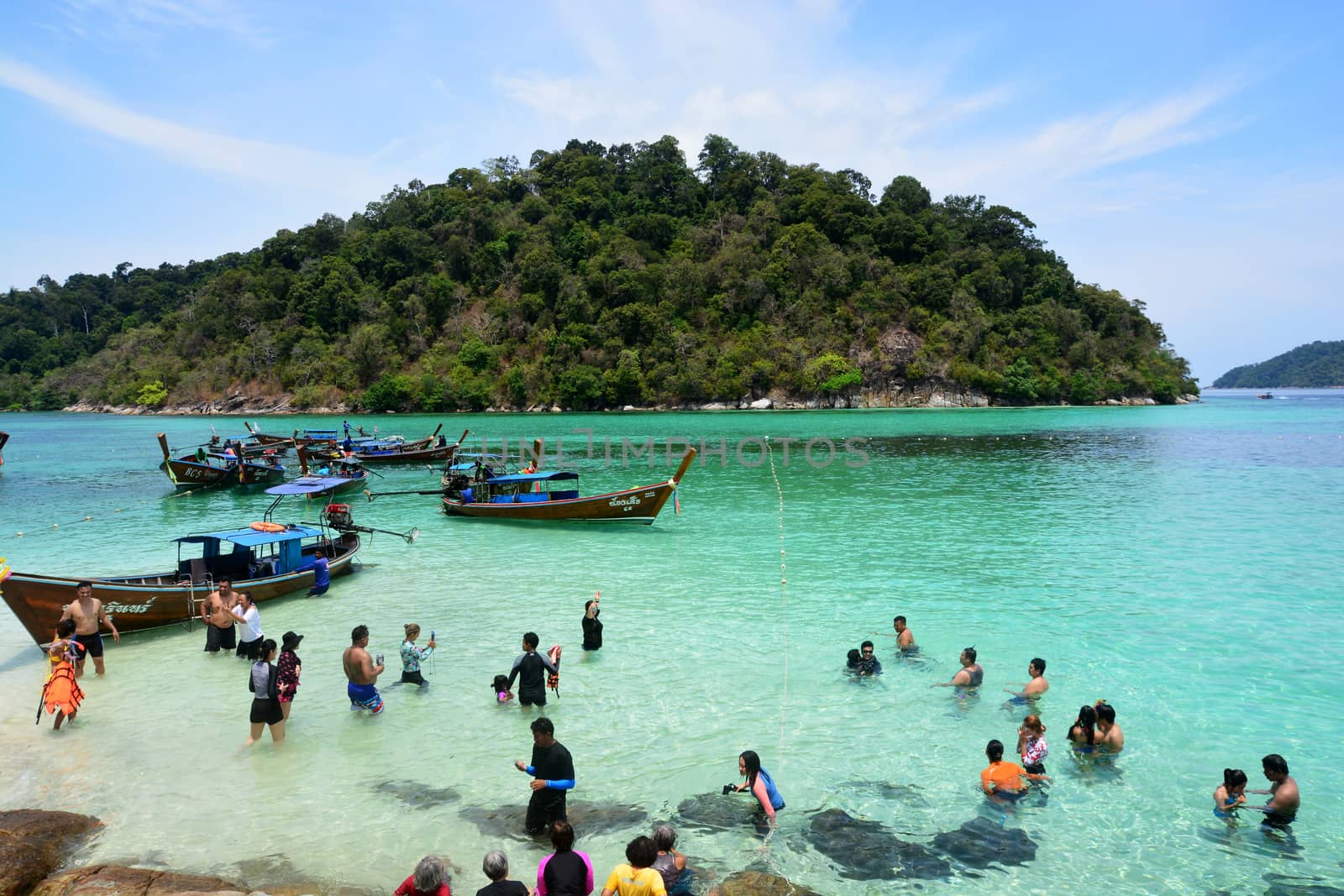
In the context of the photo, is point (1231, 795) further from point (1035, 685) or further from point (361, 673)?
point (361, 673)

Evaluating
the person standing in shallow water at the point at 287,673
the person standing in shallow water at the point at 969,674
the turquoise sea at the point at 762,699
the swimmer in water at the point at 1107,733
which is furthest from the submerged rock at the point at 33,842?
the swimmer in water at the point at 1107,733

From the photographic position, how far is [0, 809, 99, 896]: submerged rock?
22.6 ft

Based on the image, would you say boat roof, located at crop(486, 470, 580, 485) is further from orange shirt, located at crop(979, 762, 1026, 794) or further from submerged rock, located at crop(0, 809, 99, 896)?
orange shirt, located at crop(979, 762, 1026, 794)

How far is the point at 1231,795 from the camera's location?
27.1 ft

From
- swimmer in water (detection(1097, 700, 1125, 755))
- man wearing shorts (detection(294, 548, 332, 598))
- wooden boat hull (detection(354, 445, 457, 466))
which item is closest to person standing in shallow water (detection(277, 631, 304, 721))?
man wearing shorts (detection(294, 548, 332, 598))

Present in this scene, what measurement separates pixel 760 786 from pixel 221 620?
35.0ft

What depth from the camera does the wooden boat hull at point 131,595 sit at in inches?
513

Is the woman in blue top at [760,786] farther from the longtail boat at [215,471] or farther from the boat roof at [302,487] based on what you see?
the longtail boat at [215,471]

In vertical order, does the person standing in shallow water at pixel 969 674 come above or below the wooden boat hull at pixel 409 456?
below

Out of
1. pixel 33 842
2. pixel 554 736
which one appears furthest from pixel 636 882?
pixel 33 842

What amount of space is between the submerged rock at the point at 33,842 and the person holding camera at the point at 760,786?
6779 mm

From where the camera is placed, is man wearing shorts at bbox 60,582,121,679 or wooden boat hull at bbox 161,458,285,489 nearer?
man wearing shorts at bbox 60,582,121,679

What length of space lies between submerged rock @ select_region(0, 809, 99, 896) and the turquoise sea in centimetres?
33

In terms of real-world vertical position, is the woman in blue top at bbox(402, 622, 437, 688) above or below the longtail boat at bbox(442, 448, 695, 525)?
below
